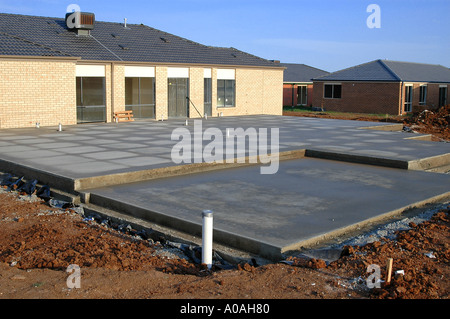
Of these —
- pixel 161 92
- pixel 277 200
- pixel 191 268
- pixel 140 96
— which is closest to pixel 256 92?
pixel 161 92

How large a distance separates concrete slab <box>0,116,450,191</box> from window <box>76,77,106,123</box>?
269cm

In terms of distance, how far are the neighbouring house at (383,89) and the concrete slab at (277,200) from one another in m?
29.1

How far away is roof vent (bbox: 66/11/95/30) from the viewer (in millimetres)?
26688

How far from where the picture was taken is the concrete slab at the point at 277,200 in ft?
23.8

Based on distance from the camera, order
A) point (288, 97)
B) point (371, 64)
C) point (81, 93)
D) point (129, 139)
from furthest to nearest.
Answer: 1. point (288, 97)
2. point (371, 64)
3. point (81, 93)
4. point (129, 139)

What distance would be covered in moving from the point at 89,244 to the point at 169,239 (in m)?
1.19

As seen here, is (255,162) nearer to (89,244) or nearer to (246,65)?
(89,244)

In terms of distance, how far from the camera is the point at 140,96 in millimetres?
27219

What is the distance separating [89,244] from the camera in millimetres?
6906

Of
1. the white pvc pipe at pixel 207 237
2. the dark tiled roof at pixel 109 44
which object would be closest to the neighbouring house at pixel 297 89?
the dark tiled roof at pixel 109 44

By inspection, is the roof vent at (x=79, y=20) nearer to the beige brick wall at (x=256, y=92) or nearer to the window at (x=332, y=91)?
the beige brick wall at (x=256, y=92)

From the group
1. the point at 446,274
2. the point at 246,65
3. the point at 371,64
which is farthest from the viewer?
the point at 371,64
